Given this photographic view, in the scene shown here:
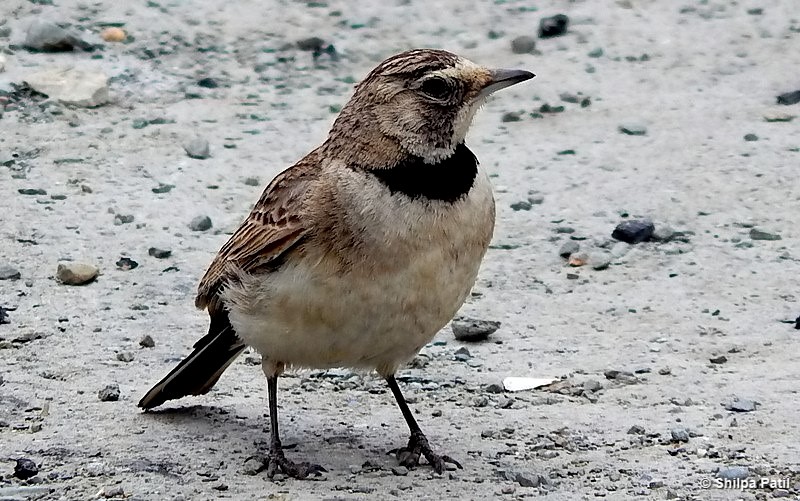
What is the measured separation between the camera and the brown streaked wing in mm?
5574

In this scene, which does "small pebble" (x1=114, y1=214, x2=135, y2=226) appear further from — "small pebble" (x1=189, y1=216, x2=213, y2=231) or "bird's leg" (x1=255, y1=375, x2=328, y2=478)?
"bird's leg" (x1=255, y1=375, x2=328, y2=478)

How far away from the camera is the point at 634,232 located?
8492 millimetres

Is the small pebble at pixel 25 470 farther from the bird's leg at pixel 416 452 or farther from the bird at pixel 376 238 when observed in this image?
the bird's leg at pixel 416 452

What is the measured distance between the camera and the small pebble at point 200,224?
861 cm

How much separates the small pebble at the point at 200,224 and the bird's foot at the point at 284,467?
3.07 metres

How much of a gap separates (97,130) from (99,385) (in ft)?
12.3

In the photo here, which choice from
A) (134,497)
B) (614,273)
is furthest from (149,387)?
(614,273)

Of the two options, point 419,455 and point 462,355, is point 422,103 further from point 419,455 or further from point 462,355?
point 462,355

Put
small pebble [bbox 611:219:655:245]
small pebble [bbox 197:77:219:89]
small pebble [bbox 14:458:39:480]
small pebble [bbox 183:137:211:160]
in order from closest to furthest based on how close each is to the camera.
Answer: small pebble [bbox 14:458:39:480], small pebble [bbox 611:219:655:245], small pebble [bbox 183:137:211:160], small pebble [bbox 197:77:219:89]

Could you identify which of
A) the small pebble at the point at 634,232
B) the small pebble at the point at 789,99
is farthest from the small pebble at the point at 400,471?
the small pebble at the point at 789,99

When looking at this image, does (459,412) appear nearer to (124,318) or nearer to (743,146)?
(124,318)

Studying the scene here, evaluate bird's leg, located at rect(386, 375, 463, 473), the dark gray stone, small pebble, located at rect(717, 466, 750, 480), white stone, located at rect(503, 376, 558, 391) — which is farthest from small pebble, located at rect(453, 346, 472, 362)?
the dark gray stone

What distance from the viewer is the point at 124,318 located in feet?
24.3

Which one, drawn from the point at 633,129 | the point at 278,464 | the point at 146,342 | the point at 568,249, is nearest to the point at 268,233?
the point at 278,464
